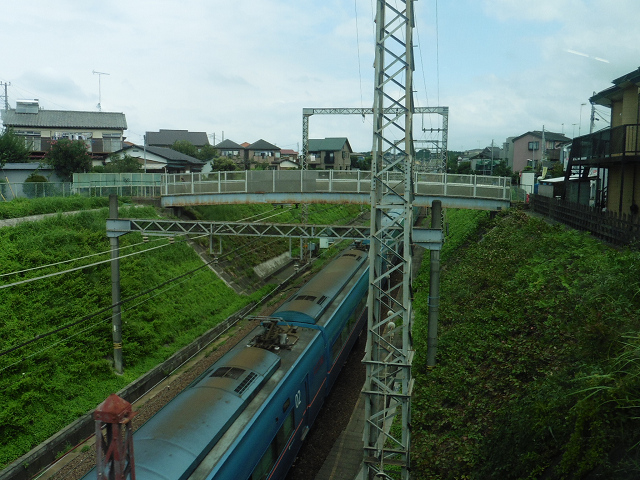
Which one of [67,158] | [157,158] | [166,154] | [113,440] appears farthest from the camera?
[166,154]

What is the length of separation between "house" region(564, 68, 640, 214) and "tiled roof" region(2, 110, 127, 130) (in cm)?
4787

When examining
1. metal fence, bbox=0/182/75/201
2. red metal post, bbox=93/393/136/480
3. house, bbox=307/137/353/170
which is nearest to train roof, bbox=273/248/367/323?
red metal post, bbox=93/393/136/480

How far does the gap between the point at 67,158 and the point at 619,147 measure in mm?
34414

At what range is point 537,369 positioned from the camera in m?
10.6

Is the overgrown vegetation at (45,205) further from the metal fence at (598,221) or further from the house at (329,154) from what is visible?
the house at (329,154)

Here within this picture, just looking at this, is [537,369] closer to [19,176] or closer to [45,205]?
[45,205]

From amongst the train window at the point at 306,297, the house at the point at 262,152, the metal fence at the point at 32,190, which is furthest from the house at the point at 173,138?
the train window at the point at 306,297

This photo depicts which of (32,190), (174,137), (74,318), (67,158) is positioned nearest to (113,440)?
→ (74,318)

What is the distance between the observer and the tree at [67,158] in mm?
36747

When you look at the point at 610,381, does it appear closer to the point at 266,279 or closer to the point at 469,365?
the point at 469,365

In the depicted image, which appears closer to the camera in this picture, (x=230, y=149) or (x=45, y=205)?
(x=45, y=205)

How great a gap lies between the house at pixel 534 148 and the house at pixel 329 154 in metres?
24.0

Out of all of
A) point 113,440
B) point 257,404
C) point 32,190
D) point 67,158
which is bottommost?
point 257,404

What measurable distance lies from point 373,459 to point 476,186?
14.5m
